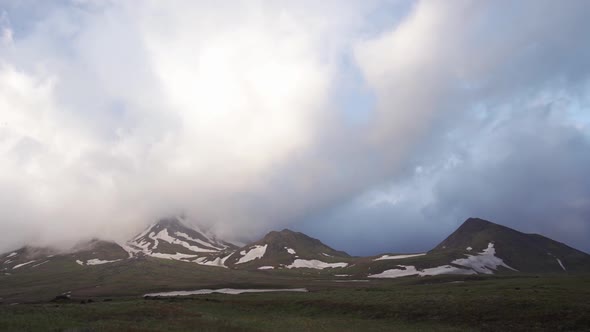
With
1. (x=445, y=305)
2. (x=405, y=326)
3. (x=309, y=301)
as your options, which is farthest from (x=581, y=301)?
(x=309, y=301)

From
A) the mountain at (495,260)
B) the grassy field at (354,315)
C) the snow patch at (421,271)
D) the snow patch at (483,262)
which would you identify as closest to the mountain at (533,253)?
the mountain at (495,260)

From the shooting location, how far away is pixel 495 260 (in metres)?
164

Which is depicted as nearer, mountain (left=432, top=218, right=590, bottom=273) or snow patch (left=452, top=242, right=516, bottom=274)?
snow patch (left=452, top=242, right=516, bottom=274)

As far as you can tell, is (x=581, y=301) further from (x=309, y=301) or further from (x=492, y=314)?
(x=309, y=301)

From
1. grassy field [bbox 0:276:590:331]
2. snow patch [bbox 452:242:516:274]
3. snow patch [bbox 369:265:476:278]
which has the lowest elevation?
grassy field [bbox 0:276:590:331]

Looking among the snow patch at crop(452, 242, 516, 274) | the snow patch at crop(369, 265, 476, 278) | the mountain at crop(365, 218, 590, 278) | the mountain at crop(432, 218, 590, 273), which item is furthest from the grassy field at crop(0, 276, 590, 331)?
the mountain at crop(432, 218, 590, 273)

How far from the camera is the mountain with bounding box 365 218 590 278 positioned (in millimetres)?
143500

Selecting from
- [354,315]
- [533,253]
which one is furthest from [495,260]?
[354,315]

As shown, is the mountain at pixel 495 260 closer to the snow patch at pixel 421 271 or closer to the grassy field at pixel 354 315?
the snow patch at pixel 421 271

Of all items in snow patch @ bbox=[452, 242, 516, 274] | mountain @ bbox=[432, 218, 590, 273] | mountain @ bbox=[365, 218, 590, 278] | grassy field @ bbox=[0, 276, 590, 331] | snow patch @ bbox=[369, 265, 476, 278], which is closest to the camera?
grassy field @ bbox=[0, 276, 590, 331]

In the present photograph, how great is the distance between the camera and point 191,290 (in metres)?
104

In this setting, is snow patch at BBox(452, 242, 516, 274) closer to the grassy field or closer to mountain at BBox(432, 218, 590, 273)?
mountain at BBox(432, 218, 590, 273)

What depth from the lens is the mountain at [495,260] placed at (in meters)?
144

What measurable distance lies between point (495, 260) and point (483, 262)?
40.3 ft
